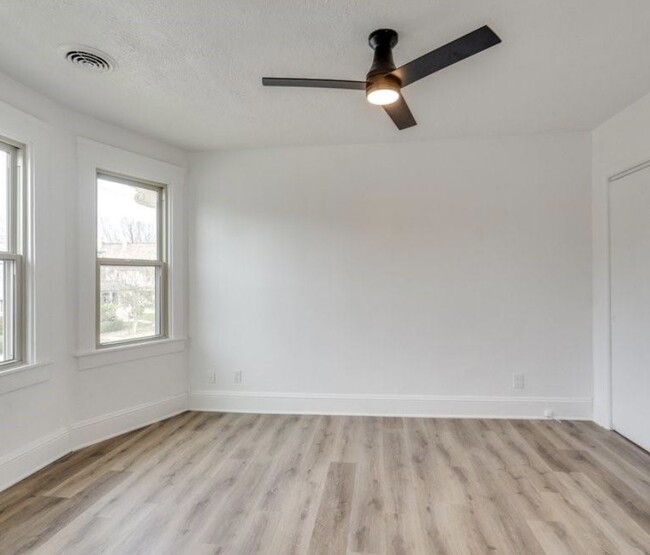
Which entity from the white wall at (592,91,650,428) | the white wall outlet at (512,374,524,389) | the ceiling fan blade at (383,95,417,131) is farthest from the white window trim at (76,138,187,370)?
the white wall at (592,91,650,428)

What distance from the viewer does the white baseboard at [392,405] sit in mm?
3250

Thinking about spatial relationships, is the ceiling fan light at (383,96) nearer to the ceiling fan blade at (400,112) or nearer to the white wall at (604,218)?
the ceiling fan blade at (400,112)

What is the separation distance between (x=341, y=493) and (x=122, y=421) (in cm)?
204

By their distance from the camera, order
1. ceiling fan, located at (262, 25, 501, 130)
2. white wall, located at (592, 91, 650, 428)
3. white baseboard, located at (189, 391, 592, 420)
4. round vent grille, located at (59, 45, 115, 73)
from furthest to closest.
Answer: white baseboard, located at (189, 391, 592, 420) → white wall, located at (592, 91, 650, 428) → round vent grille, located at (59, 45, 115, 73) → ceiling fan, located at (262, 25, 501, 130)

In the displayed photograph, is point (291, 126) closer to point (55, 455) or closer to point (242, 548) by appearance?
point (242, 548)

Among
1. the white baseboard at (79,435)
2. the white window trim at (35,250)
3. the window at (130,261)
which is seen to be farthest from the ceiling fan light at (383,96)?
the white baseboard at (79,435)

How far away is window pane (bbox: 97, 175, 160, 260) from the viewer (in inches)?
121

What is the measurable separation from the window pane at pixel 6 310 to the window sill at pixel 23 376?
0.44 ft

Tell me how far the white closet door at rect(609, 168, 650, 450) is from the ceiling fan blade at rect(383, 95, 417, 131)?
1869 mm

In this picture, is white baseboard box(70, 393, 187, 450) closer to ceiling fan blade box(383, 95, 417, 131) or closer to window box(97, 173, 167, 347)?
window box(97, 173, 167, 347)

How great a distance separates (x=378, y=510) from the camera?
202 cm

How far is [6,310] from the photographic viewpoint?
95.0 inches

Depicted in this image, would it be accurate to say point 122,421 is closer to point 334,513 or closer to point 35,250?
point 35,250

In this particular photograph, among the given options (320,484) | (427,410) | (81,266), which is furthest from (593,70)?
(81,266)
